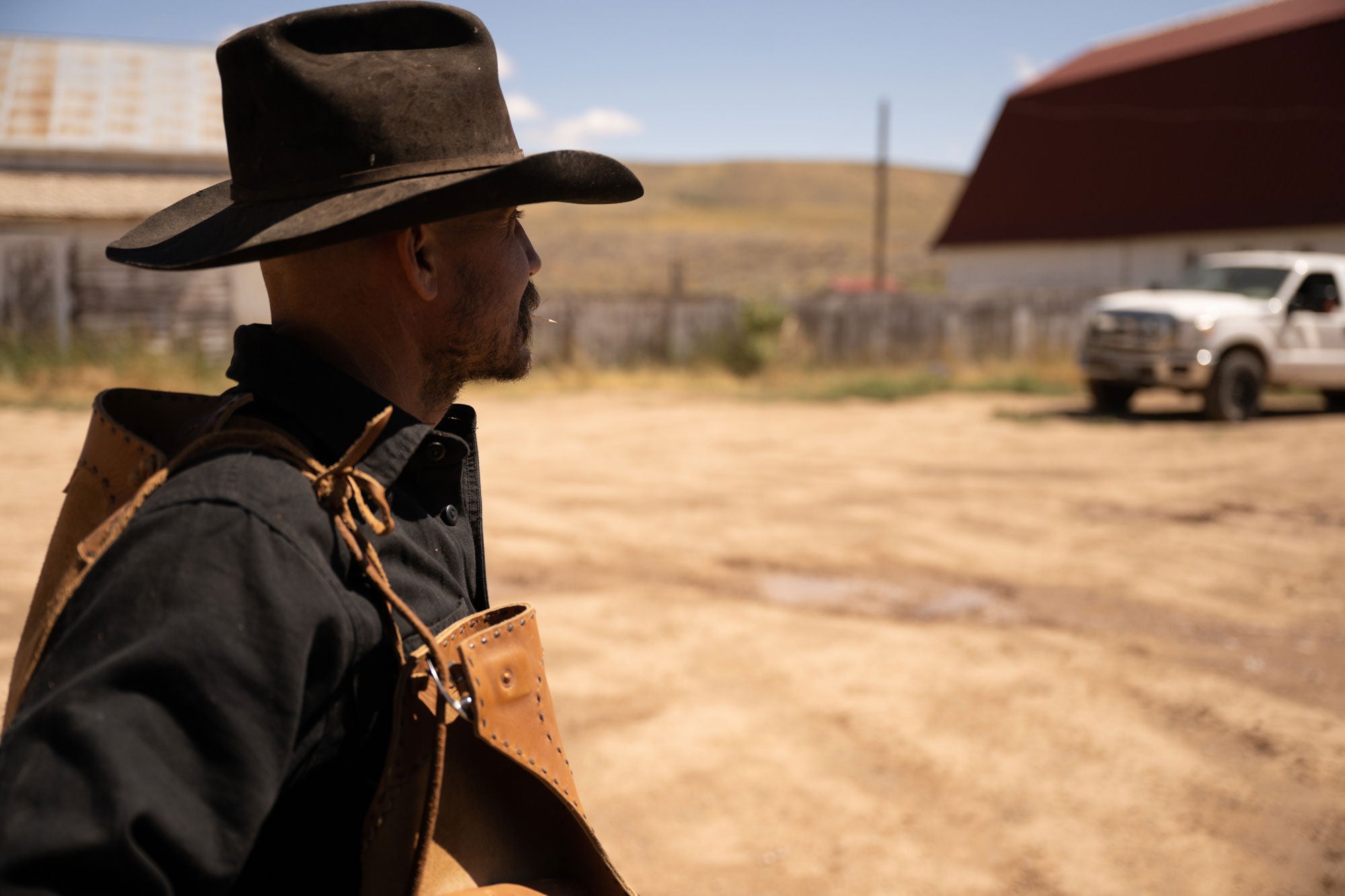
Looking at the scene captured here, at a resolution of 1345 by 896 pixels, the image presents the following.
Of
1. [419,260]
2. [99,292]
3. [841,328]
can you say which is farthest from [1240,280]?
[99,292]

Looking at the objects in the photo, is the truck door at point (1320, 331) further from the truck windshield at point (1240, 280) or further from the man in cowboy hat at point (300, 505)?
the man in cowboy hat at point (300, 505)

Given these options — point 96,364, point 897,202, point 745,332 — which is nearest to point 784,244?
point 897,202

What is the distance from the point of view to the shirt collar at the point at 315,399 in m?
1.40

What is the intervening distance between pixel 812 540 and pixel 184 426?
20.5ft

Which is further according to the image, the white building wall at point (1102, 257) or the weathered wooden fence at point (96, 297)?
the white building wall at point (1102, 257)

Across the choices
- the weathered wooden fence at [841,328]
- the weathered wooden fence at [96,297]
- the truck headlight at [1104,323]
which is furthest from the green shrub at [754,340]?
the weathered wooden fence at [96,297]

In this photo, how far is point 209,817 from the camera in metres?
1.09

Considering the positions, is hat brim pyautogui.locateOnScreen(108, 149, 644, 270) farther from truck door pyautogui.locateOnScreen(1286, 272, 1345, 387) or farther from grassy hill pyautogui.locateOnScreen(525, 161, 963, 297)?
grassy hill pyautogui.locateOnScreen(525, 161, 963, 297)

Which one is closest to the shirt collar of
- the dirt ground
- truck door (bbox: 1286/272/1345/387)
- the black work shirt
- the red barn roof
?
the black work shirt

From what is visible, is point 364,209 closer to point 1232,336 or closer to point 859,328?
point 1232,336

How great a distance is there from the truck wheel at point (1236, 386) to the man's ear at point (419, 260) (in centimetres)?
1353

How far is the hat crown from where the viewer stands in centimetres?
142

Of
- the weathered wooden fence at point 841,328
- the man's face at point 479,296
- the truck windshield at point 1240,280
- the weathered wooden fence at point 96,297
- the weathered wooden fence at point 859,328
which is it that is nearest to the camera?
the man's face at point 479,296

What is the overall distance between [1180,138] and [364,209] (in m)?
28.1
